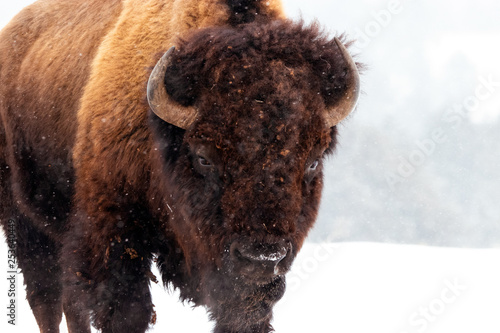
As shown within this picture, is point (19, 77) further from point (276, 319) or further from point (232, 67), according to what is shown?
point (276, 319)

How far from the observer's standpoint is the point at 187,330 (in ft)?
25.6

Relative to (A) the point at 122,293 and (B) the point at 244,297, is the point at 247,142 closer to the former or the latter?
(B) the point at 244,297

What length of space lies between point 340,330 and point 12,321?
3952 mm

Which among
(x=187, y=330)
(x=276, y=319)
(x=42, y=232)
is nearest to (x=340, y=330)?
(x=276, y=319)

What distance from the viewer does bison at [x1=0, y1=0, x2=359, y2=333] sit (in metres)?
3.12

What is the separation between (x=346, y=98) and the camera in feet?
11.4

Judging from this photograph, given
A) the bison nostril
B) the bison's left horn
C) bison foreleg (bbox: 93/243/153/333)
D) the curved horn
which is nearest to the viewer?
the bison nostril

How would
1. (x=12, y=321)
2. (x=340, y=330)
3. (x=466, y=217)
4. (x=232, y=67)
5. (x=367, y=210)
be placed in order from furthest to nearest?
(x=367, y=210), (x=466, y=217), (x=12, y=321), (x=340, y=330), (x=232, y=67)

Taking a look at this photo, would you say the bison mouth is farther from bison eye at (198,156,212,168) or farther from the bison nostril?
bison eye at (198,156,212,168)

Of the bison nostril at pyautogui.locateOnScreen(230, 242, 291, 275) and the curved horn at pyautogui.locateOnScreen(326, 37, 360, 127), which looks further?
the curved horn at pyautogui.locateOnScreen(326, 37, 360, 127)

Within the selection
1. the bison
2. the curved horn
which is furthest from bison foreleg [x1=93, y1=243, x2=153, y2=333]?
the curved horn

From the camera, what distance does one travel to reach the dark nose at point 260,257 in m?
2.96

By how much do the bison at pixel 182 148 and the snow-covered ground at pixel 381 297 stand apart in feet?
10.6

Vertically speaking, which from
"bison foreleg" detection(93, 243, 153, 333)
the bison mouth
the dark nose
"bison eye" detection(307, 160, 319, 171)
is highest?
"bison eye" detection(307, 160, 319, 171)
